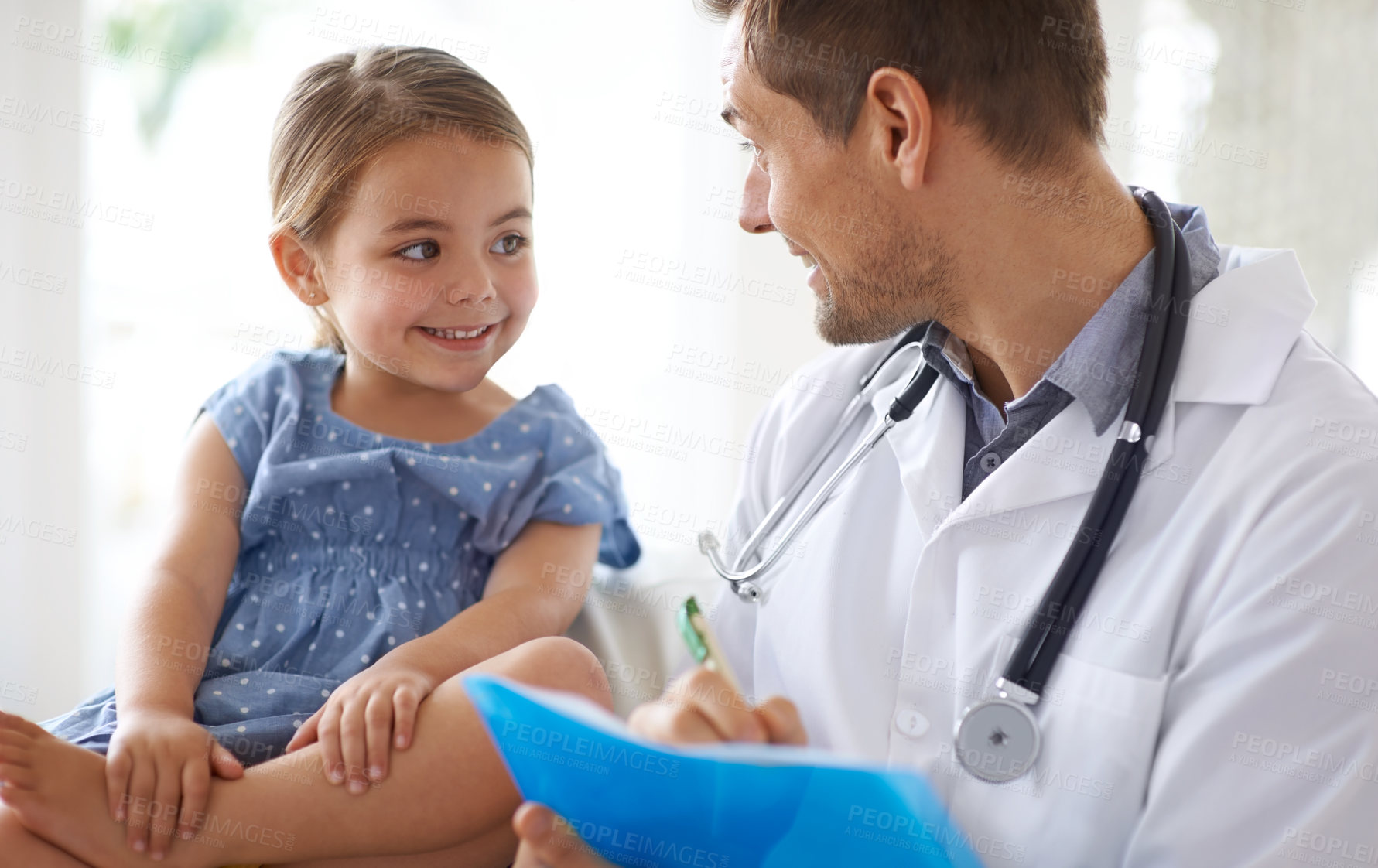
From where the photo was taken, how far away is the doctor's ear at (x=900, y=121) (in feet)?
3.90

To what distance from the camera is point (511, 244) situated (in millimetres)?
1507

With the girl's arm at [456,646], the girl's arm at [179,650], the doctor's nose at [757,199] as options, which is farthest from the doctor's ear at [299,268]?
the doctor's nose at [757,199]

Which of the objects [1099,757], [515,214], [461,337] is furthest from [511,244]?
[1099,757]

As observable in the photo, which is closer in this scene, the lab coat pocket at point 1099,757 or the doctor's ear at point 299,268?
the lab coat pocket at point 1099,757

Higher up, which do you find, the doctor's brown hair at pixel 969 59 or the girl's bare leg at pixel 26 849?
the doctor's brown hair at pixel 969 59

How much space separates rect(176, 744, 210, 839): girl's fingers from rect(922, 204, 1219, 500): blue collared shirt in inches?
35.6

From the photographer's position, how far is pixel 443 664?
1234 millimetres

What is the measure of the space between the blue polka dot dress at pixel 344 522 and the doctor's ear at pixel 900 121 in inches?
24.7

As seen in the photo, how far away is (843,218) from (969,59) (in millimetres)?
232

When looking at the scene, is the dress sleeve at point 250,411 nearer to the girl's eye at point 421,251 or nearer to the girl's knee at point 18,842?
the girl's eye at point 421,251

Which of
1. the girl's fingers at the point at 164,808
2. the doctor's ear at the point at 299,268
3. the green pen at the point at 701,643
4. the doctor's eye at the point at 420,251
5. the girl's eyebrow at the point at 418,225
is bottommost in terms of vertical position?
the girl's fingers at the point at 164,808

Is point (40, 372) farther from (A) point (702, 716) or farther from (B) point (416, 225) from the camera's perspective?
(A) point (702, 716)

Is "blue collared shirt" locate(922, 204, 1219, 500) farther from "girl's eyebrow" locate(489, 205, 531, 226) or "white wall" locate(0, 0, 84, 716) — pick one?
"white wall" locate(0, 0, 84, 716)

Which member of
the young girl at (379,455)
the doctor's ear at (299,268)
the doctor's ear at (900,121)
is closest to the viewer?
the doctor's ear at (900,121)
